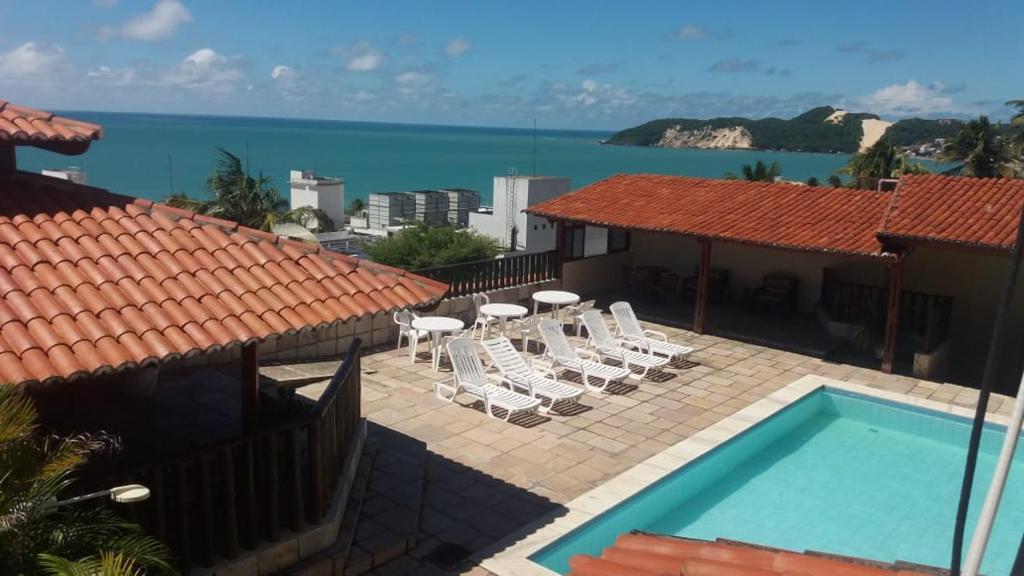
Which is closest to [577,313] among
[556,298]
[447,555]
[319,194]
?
[556,298]

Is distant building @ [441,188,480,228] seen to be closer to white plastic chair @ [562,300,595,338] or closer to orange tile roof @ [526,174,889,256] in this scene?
orange tile roof @ [526,174,889,256]

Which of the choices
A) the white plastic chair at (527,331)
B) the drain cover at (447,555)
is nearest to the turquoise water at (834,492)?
the drain cover at (447,555)

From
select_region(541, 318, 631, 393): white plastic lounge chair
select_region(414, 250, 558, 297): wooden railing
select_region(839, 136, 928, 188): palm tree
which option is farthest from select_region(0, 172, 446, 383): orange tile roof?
select_region(839, 136, 928, 188): palm tree

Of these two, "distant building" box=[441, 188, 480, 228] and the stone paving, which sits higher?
"distant building" box=[441, 188, 480, 228]

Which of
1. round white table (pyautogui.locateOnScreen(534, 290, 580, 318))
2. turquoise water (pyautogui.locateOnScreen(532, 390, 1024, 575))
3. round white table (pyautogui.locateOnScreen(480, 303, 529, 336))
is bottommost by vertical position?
turquoise water (pyautogui.locateOnScreen(532, 390, 1024, 575))

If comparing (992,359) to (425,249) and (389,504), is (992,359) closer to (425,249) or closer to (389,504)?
(389,504)

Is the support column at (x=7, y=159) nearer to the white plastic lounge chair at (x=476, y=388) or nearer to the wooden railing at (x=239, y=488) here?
the wooden railing at (x=239, y=488)

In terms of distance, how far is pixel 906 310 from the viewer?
13469 millimetres

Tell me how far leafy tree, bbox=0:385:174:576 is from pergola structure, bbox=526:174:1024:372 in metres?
11.7

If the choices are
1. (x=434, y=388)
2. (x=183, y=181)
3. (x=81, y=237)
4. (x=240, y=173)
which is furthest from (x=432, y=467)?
(x=183, y=181)

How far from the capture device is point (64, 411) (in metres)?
7.88

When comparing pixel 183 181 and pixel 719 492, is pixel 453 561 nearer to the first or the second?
pixel 719 492

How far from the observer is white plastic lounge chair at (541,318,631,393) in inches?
448

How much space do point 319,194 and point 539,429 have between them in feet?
105
